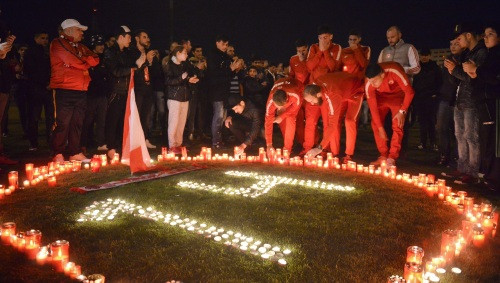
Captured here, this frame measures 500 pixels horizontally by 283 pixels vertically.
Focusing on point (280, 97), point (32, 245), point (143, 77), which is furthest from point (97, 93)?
point (32, 245)

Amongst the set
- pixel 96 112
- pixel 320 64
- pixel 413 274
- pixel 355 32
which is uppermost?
pixel 355 32

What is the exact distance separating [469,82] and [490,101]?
424mm

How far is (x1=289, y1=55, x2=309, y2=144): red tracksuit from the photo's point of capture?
347 inches

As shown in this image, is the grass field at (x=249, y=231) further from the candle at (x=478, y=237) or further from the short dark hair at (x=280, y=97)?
the short dark hair at (x=280, y=97)

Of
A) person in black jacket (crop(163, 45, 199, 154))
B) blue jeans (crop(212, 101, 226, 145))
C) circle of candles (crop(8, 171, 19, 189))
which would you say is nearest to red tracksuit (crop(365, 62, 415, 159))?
blue jeans (crop(212, 101, 226, 145))

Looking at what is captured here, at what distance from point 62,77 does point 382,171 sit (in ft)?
18.0

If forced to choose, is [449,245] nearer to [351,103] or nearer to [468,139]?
[468,139]

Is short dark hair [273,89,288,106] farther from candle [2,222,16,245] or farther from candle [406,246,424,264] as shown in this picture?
candle [2,222,16,245]

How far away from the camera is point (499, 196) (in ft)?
18.4

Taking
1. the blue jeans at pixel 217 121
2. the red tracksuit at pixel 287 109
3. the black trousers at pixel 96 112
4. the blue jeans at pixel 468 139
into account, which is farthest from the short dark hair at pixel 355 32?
the black trousers at pixel 96 112

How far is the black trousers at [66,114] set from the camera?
7.17m

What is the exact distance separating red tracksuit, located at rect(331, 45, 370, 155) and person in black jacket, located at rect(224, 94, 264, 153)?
6.23 feet

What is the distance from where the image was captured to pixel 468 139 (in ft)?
20.8

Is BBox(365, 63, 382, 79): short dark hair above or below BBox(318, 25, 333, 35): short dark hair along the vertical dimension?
below
